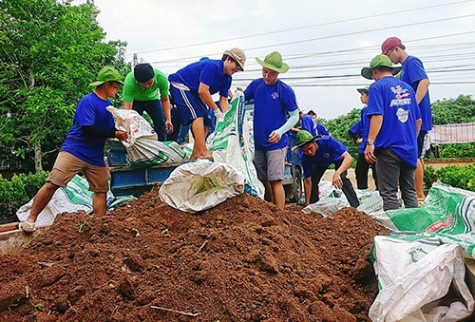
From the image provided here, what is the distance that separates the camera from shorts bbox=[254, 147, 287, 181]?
14.9 ft

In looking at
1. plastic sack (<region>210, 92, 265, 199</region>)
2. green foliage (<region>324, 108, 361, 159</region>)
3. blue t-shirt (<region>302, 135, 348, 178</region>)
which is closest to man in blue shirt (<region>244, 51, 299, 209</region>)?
plastic sack (<region>210, 92, 265, 199</region>)

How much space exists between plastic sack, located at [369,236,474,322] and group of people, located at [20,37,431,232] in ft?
6.70

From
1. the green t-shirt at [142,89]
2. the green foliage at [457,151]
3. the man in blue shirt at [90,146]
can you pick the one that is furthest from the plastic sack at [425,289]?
the green foliage at [457,151]

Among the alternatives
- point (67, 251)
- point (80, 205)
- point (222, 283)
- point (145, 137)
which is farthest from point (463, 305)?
point (80, 205)

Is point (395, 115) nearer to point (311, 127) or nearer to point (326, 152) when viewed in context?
point (326, 152)

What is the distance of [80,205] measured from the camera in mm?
5480

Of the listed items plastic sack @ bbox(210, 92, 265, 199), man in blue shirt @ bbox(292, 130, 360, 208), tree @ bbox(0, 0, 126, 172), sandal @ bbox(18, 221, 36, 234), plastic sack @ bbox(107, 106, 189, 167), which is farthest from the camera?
tree @ bbox(0, 0, 126, 172)

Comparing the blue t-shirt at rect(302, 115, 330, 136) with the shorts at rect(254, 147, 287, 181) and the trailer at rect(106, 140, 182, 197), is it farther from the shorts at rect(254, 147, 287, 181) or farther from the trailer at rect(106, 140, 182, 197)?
the trailer at rect(106, 140, 182, 197)

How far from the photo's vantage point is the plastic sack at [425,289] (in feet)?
6.29

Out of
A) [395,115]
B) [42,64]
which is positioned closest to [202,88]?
[395,115]

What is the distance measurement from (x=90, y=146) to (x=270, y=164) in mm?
1850

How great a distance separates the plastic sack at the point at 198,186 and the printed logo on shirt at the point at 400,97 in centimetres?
181

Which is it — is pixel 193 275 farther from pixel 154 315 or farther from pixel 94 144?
pixel 94 144

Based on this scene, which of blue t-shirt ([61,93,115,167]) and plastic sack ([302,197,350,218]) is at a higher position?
blue t-shirt ([61,93,115,167])
